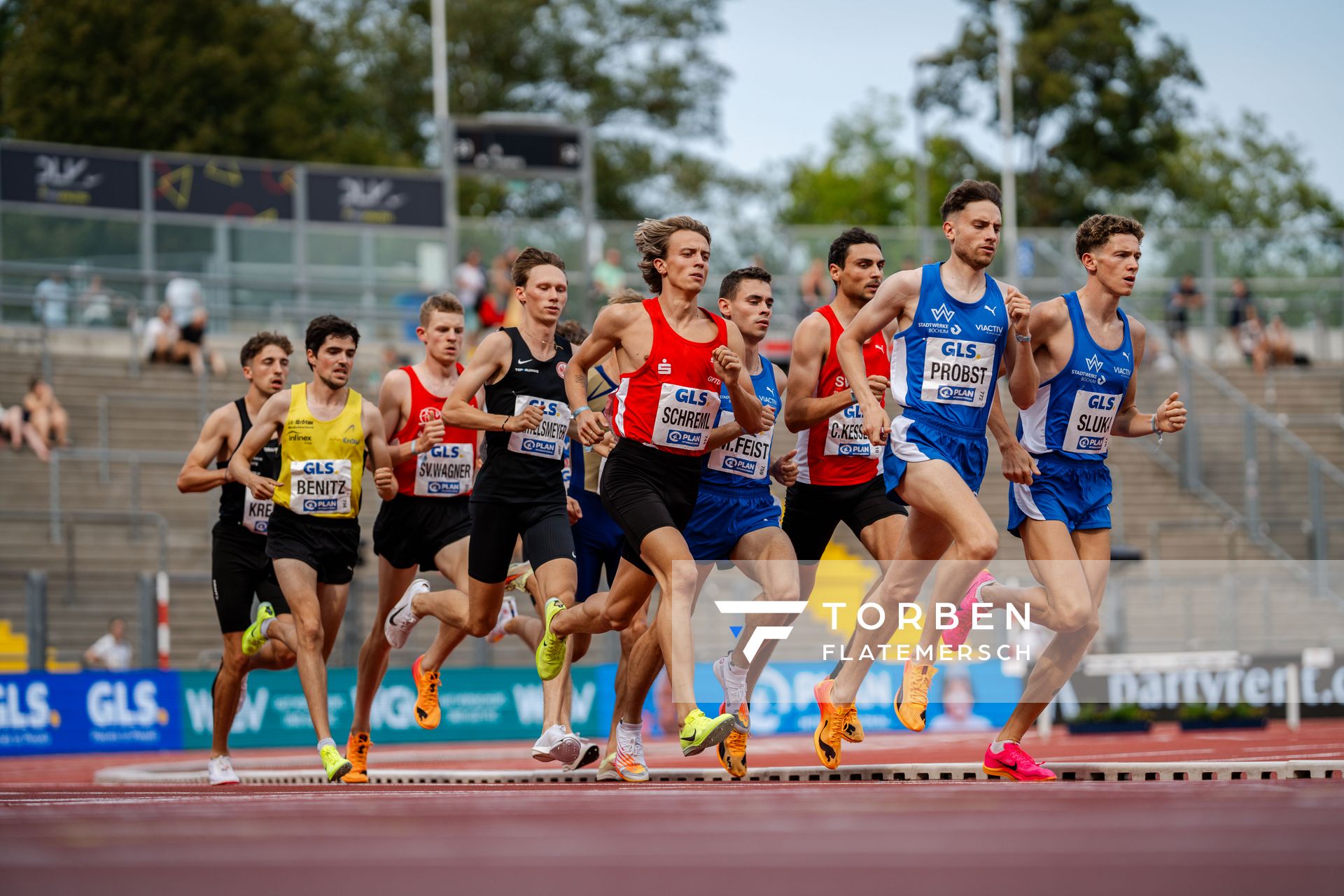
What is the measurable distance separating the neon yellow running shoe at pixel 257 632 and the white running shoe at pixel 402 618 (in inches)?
32.1

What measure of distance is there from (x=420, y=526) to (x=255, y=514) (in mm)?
1239

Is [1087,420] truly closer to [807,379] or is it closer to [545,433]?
[807,379]

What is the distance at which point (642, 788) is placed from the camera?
28.8 feet

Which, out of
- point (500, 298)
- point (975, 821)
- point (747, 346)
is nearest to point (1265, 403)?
point (500, 298)

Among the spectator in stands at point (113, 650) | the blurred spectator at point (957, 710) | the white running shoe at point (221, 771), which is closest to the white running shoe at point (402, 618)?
the white running shoe at point (221, 771)

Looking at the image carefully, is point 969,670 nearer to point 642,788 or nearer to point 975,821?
point 642,788

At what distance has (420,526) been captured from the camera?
11.5 meters

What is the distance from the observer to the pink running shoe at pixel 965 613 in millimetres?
9359

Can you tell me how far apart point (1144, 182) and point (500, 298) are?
3522 cm

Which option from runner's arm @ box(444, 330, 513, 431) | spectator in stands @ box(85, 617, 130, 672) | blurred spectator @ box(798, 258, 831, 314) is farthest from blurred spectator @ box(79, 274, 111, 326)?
runner's arm @ box(444, 330, 513, 431)

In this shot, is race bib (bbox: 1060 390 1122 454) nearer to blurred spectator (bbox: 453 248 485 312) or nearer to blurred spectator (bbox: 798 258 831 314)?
blurred spectator (bbox: 453 248 485 312)

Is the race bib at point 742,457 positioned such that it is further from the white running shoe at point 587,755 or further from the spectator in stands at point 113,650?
the spectator in stands at point 113,650

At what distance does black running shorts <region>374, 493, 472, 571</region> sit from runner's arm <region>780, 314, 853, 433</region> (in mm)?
2551

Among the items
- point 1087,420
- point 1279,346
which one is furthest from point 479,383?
point 1279,346
